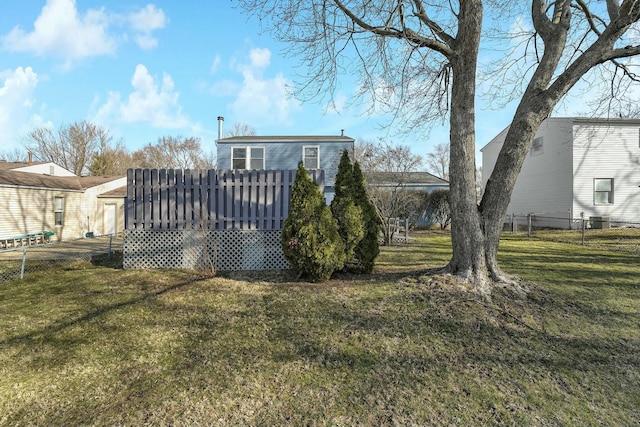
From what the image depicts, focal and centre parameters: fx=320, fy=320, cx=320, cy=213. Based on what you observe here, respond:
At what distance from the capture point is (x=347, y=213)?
573 centimetres

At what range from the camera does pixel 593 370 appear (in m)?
2.97

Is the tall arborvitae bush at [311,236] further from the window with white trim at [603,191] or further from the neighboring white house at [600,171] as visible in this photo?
the window with white trim at [603,191]

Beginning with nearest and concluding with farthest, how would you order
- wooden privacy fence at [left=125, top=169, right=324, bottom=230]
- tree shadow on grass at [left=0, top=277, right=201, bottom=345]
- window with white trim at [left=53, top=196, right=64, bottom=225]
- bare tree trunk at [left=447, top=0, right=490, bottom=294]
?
tree shadow on grass at [left=0, top=277, right=201, bottom=345] < bare tree trunk at [left=447, top=0, right=490, bottom=294] < wooden privacy fence at [left=125, top=169, right=324, bottom=230] < window with white trim at [left=53, top=196, right=64, bottom=225]

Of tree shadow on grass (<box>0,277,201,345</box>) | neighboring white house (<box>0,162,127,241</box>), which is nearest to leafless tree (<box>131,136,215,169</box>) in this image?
neighboring white house (<box>0,162,127,241</box>)

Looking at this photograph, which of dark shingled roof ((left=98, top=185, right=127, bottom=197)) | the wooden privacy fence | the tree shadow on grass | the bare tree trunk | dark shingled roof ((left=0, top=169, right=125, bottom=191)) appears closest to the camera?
the tree shadow on grass

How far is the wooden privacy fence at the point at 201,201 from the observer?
22.7ft

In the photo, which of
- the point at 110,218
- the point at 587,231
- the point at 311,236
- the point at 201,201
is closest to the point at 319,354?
the point at 311,236

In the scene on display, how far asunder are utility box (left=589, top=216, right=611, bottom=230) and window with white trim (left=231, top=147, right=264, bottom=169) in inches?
658

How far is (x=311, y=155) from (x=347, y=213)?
38.4 ft

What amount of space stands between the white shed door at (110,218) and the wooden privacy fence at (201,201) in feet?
48.4

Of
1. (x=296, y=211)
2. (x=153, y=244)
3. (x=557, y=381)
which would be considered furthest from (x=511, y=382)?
(x=153, y=244)

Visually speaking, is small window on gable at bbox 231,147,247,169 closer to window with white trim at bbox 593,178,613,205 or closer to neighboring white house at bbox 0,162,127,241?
neighboring white house at bbox 0,162,127,241

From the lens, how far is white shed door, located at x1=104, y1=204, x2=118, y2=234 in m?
19.1

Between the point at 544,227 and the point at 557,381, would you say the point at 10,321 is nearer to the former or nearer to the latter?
the point at 557,381
